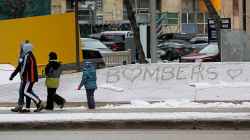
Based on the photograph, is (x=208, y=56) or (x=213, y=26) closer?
(x=208, y=56)

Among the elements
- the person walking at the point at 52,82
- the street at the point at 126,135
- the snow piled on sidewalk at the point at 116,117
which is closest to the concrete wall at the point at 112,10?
the person walking at the point at 52,82

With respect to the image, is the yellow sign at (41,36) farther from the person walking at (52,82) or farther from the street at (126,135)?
the street at (126,135)

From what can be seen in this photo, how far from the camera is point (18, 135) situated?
1272 centimetres

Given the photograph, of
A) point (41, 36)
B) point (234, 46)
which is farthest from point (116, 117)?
point (41, 36)

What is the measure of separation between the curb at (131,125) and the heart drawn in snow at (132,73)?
574cm

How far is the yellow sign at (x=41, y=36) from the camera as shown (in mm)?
21234

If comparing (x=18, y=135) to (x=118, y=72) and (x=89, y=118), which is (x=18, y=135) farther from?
(x=118, y=72)

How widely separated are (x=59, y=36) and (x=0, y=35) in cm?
187

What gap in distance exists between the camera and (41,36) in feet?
70.5

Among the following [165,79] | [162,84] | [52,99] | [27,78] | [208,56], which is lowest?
[52,99]

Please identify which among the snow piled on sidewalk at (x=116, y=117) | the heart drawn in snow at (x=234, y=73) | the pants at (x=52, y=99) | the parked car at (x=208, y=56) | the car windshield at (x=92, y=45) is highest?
A: the car windshield at (x=92, y=45)

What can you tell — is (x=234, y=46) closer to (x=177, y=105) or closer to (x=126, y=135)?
(x=177, y=105)

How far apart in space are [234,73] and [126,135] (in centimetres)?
734

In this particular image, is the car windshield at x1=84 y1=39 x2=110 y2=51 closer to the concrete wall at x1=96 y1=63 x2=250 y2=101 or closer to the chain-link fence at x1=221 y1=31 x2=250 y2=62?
the chain-link fence at x1=221 y1=31 x2=250 y2=62
